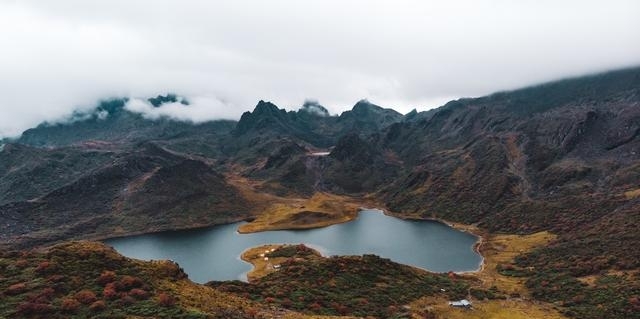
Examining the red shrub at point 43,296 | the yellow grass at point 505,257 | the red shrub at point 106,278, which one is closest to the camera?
the red shrub at point 43,296

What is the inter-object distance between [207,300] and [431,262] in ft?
399

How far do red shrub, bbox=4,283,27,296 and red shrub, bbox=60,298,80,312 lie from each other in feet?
21.6

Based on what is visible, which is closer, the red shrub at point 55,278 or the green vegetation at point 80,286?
the green vegetation at point 80,286

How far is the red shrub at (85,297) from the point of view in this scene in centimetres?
5312

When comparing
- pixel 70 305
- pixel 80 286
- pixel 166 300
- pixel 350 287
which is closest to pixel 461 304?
pixel 350 287

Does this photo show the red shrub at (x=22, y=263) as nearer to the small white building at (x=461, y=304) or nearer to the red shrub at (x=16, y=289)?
the red shrub at (x=16, y=289)

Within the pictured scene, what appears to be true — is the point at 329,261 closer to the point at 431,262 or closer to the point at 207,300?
the point at 207,300

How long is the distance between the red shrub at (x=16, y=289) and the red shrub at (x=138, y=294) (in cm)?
1214

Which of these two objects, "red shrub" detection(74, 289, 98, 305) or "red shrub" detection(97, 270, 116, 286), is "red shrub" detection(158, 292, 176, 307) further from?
"red shrub" detection(97, 270, 116, 286)

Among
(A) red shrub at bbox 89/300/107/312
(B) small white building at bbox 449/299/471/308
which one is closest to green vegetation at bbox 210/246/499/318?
(B) small white building at bbox 449/299/471/308

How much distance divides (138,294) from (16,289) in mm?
13573

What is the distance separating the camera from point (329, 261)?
110 metres

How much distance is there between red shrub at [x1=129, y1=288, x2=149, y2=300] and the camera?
5619 cm

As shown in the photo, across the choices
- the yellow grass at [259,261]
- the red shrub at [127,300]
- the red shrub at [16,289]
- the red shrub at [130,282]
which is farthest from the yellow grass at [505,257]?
the red shrub at [16,289]
